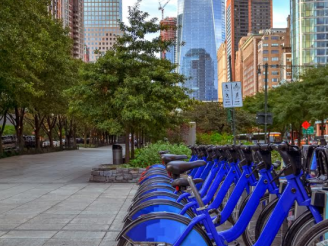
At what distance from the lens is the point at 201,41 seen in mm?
138500

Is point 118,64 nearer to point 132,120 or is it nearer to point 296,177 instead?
point 132,120

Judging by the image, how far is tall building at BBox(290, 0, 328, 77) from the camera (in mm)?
105688

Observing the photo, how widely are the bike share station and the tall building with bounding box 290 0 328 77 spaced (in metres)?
106

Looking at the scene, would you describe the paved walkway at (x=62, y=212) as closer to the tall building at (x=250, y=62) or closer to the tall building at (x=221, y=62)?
the tall building at (x=221, y=62)

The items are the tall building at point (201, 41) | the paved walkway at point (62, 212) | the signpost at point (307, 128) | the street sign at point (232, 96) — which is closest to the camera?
the paved walkway at point (62, 212)

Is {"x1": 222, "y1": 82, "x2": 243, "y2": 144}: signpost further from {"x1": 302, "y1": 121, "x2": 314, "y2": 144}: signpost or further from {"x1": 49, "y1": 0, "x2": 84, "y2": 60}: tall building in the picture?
{"x1": 49, "y1": 0, "x2": 84, "y2": 60}: tall building

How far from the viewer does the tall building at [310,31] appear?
105688 mm

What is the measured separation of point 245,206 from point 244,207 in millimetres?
102

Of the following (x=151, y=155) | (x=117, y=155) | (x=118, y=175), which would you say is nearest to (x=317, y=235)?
(x=118, y=175)

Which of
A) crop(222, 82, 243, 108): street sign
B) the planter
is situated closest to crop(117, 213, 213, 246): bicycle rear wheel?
crop(222, 82, 243, 108): street sign

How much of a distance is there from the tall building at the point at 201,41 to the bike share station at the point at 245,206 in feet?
370

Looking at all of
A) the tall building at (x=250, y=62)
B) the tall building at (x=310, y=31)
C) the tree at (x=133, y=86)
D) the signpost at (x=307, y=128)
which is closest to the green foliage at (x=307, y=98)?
the signpost at (x=307, y=128)

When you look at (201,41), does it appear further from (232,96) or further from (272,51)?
(232,96)

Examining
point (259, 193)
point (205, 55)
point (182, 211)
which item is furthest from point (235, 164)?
point (205, 55)
